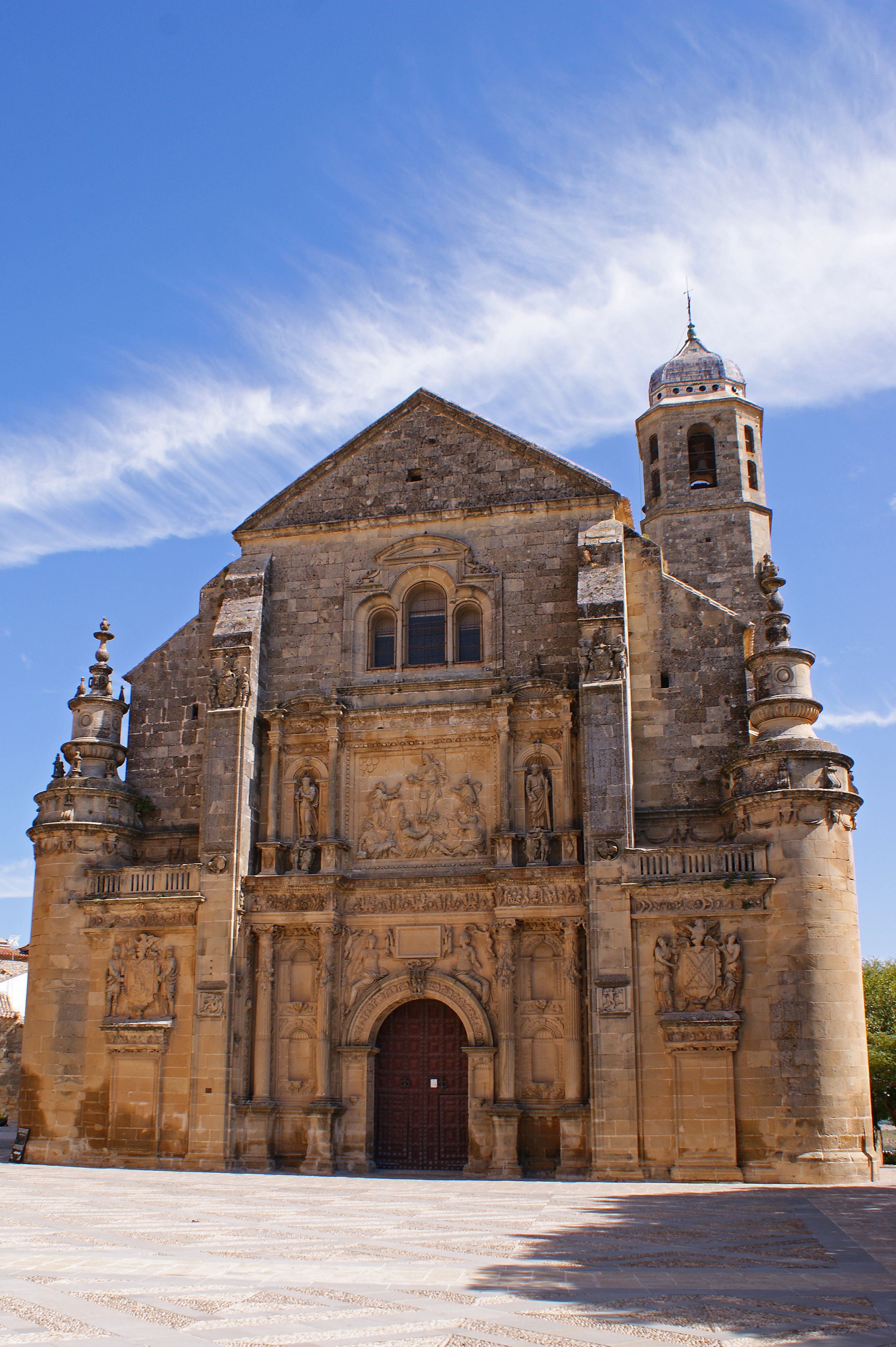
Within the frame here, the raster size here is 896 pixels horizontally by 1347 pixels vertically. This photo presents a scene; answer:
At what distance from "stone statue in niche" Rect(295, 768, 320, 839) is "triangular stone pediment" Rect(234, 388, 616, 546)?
564 centimetres

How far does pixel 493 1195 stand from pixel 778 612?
12.4 metres

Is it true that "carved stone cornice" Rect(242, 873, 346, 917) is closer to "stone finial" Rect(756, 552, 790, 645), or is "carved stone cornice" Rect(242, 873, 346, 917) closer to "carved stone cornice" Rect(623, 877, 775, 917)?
"carved stone cornice" Rect(623, 877, 775, 917)

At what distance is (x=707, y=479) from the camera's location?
35469 mm

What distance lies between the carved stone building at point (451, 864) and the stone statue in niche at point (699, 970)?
61 mm

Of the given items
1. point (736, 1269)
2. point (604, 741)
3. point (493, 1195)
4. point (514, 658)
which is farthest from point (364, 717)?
point (736, 1269)

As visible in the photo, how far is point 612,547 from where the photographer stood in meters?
24.7

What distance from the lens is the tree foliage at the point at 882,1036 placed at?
1444 inches

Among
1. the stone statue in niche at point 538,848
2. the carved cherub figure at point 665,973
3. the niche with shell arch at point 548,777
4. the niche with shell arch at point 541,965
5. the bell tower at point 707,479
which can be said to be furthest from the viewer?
the bell tower at point 707,479

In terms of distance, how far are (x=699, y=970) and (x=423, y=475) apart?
39.4 ft

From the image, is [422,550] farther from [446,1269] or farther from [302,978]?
[446,1269]

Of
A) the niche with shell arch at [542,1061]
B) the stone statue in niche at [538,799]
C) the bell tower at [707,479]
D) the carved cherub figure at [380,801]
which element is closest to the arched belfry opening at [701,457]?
the bell tower at [707,479]

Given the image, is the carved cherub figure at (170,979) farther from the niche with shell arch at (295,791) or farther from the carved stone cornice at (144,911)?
the niche with shell arch at (295,791)

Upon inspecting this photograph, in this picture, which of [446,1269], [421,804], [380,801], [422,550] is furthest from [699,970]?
[446,1269]

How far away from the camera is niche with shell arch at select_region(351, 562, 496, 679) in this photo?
25516 millimetres
